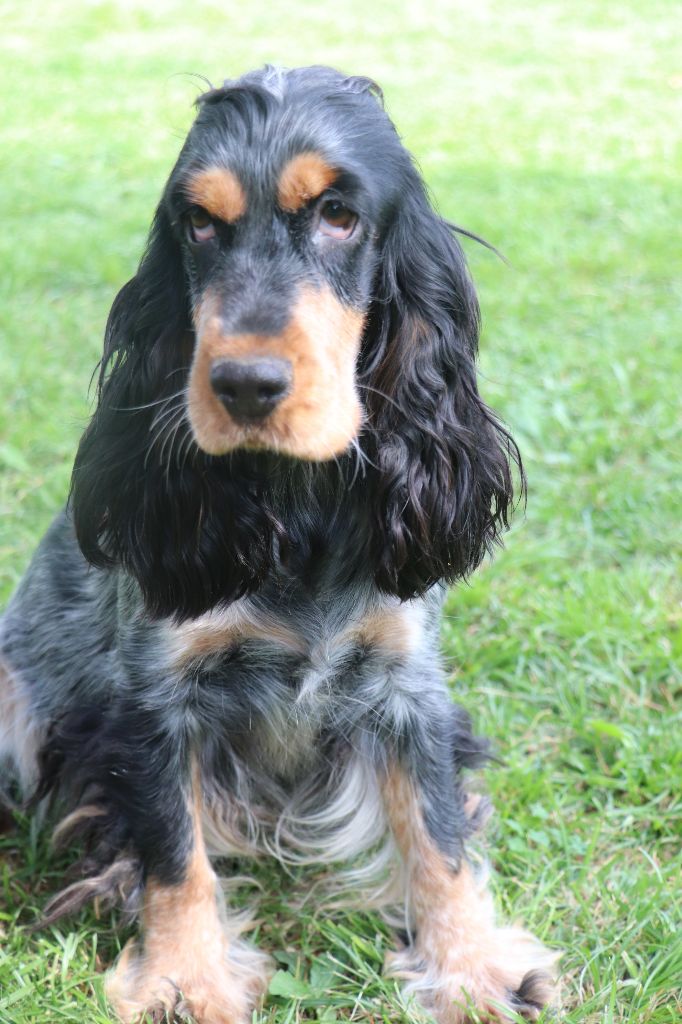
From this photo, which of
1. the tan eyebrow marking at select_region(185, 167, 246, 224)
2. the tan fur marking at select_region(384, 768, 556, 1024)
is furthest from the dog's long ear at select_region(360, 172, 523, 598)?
the tan fur marking at select_region(384, 768, 556, 1024)

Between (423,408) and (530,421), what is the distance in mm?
2474

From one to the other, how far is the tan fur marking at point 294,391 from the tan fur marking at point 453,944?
1.09 meters

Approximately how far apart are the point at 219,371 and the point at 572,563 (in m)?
2.42

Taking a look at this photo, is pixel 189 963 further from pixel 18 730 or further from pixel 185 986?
pixel 18 730

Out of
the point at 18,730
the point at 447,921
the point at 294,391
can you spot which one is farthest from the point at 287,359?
the point at 18,730

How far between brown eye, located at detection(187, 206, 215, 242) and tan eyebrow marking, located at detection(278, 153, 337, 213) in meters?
0.17

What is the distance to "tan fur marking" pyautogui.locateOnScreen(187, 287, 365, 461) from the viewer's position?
80.1 inches

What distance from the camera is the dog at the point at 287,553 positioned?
2.20 m

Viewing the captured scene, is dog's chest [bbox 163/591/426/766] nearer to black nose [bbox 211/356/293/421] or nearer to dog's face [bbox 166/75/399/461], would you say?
dog's face [bbox 166/75/399/461]

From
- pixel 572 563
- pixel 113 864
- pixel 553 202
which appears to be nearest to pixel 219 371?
pixel 113 864

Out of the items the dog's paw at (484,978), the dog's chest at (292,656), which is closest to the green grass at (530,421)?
the dog's paw at (484,978)

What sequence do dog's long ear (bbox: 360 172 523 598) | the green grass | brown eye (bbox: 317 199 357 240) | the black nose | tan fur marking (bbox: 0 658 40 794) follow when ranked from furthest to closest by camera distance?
1. tan fur marking (bbox: 0 658 40 794)
2. the green grass
3. dog's long ear (bbox: 360 172 523 598)
4. brown eye (bbox: 317 199 357 240)
5. the black nose

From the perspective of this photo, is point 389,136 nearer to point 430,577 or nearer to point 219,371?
point 219,371

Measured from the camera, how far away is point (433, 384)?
2.49m
